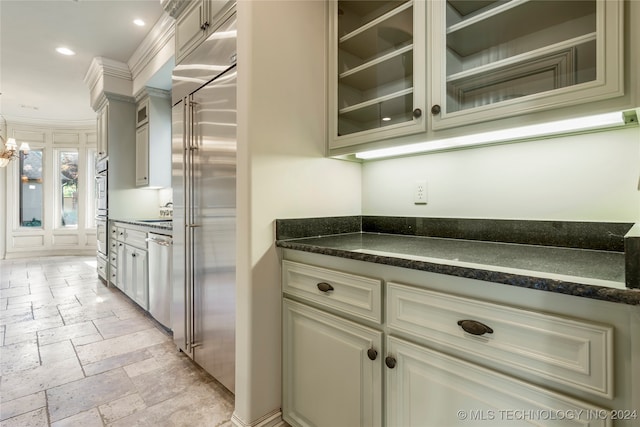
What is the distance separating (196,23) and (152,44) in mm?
1793

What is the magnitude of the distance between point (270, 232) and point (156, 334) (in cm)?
188

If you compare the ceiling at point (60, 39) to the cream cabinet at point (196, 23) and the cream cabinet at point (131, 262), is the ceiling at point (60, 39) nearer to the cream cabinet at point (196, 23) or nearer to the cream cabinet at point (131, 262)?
the cream cabinet at point (196, 23)

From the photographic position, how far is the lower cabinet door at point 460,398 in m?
0.72

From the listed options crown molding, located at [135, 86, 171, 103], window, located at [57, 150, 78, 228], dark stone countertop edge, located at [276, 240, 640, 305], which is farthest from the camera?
window, located at [57, 150, 78, 228]

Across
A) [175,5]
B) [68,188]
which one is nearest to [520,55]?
[175,5]

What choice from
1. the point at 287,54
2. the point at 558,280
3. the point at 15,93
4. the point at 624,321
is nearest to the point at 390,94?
the point at 287,54

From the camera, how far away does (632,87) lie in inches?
33.5

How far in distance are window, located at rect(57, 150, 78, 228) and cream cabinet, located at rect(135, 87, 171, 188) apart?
13.1ft

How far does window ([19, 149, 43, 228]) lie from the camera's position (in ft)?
20.5

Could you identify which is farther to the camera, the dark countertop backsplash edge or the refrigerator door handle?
the refrigerator door handle

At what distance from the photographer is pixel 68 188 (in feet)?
21.4

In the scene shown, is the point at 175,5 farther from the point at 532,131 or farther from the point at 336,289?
the point at 532,131

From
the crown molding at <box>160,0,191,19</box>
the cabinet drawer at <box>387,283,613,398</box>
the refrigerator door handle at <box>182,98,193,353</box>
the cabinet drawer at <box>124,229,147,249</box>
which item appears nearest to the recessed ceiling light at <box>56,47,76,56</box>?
the cabinet drawer at <box>124,229,147,249</box>

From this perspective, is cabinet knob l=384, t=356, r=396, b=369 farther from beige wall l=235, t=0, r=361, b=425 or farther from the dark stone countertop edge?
beige wall l=235, t=0, r=361, b=425
